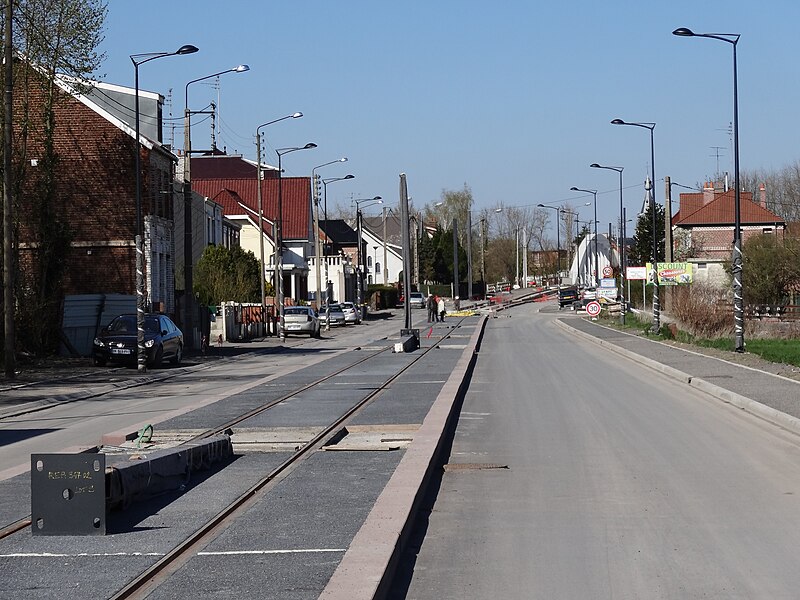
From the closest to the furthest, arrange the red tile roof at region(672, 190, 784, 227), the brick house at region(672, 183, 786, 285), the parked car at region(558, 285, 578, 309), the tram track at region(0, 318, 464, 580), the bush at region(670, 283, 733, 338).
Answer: the tram track at region(0, 318, 464, 580), the bush at region(670, 283, 733, 338), the red tile roof at region(672, 190, 784, 227), the brick house at region(672, 183, 786, 285), the parked car at region(558, 285, 578, 309)

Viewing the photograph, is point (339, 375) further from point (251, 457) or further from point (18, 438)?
point (251, 457)

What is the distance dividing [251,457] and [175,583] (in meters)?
5.85

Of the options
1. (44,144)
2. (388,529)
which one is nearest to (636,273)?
(44,144)

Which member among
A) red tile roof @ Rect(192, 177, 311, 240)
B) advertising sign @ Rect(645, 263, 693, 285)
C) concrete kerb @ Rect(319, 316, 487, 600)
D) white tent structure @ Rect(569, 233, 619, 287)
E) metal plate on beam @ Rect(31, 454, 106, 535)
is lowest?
concrete kerb @ Rect(319, 316, 487, 600)

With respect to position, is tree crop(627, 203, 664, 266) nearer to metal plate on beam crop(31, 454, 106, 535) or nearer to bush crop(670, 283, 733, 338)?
bush crop(670, 283, 733, 338)

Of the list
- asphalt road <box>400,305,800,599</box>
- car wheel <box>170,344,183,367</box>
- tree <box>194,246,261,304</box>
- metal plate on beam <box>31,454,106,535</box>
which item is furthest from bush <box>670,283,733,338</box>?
metal plate on beam <box>31,454,106,535</box>

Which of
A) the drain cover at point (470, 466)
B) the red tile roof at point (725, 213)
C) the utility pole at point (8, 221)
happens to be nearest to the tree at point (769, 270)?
the red tile roof at point (725, 213)

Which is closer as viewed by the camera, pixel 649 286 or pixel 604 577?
pixel 604 577

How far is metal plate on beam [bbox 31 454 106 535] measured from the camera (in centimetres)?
834

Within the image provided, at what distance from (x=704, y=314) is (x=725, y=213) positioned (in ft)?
189

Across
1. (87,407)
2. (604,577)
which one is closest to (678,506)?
(604,577)

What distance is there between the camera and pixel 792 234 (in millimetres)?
69750

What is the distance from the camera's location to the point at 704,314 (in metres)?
47.2

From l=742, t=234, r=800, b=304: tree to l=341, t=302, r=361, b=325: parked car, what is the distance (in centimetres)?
2603
